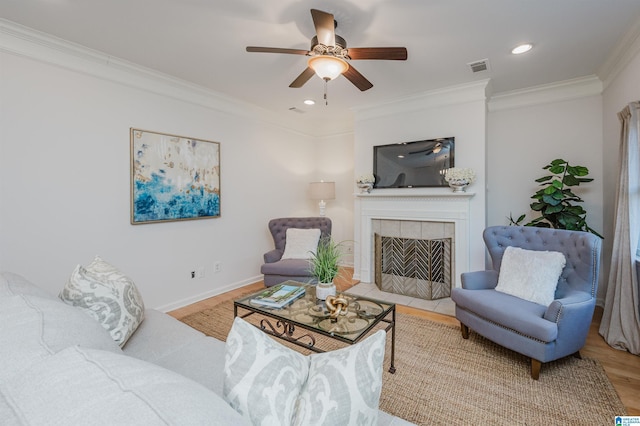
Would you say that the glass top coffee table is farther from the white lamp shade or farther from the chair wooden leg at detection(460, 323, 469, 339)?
the white lamp shade

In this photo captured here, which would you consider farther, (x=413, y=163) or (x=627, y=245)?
(x=413, y=163)

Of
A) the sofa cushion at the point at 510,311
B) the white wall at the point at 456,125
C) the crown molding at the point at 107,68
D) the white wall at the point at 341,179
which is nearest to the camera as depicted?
the sofa cushion at the point at 510,311

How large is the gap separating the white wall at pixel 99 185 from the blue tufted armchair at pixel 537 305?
111 inches

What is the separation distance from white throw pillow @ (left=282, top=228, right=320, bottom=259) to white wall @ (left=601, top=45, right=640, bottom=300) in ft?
10.1

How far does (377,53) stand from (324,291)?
1769mm

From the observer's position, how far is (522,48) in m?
2.56

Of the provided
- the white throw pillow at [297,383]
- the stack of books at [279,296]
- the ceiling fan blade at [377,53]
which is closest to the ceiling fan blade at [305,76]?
the ceiling fan blade at [377,53]

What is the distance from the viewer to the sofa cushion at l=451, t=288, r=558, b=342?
1.90 m

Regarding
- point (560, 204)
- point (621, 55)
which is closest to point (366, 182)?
point (560, 204)

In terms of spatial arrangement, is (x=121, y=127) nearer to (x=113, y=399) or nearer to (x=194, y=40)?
(x=194, y=40)

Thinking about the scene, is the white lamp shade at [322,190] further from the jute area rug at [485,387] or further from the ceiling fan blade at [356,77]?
the jute area rug at [485,387]

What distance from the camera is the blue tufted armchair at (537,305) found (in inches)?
76.1

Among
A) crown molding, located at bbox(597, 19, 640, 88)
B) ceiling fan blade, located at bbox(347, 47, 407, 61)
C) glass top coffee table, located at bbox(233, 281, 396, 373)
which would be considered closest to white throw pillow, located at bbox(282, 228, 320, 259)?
glass top coffee table, located at bbox(233, 281, 396, 373)

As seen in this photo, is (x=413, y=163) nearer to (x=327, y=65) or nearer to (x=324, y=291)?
(x=327, y=65)
